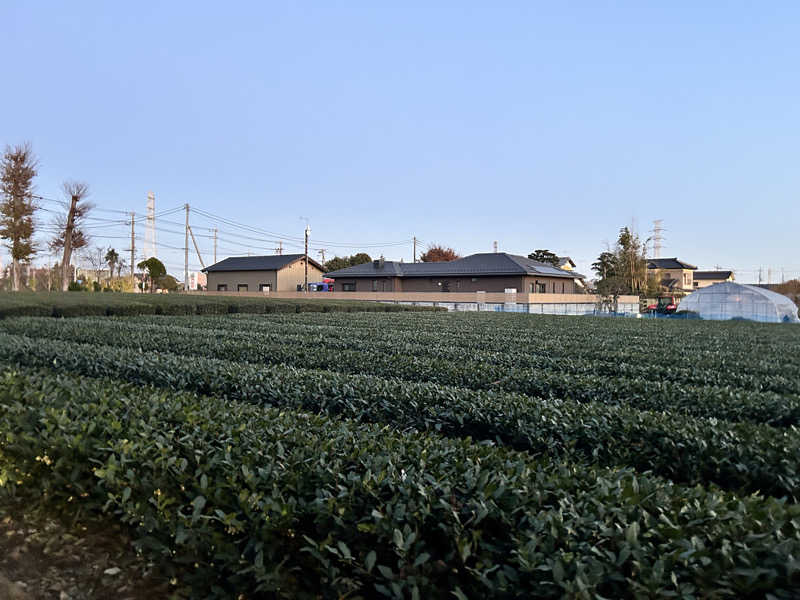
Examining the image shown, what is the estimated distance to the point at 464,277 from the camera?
142ft

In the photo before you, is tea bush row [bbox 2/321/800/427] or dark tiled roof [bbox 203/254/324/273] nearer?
tea bush row [bbox 2/321/800/427]

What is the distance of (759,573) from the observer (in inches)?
67.9

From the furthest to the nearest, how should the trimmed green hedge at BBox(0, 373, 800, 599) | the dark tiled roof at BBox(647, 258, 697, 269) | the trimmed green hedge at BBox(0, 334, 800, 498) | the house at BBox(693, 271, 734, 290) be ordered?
the house at BBox(693, 271, 734, 290), the dark tiled roof at BBox(647, 258, 697, 269), the trimmed green hedge at BBox(0, 334, 800, 498), the trimmed green hedge at BBox(0, 373, 800, 599)

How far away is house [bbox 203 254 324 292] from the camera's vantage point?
5038 centimetres

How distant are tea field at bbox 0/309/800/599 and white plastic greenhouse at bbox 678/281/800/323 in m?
32.1

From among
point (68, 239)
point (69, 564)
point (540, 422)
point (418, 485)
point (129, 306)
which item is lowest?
point (69, 564)

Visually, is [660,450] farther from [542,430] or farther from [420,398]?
[420,398]

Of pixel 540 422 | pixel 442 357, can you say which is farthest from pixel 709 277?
pixel 540 422

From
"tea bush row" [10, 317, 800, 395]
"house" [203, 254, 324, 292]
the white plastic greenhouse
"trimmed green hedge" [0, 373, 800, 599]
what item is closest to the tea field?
"trimmed green hedge" [0, 373, 800, 599]

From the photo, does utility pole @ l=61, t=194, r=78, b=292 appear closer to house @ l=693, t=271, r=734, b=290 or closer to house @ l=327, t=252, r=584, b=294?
house @ l=327, t=252, r=584, b=294

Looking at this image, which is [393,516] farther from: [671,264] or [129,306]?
[671,264]

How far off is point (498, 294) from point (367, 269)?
1353 cm

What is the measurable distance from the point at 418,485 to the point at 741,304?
37.4m

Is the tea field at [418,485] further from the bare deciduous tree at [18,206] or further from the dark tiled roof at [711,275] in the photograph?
the dark tiled roof at [711,275]
